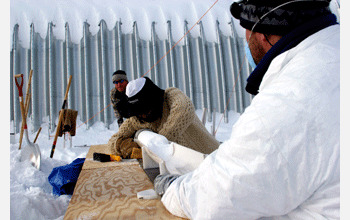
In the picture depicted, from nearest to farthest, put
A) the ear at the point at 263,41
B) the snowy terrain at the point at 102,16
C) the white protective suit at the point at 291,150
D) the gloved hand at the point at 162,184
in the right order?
the white protective suit at the point at 291,150 → the ear at the point at 263,41 → the gloved hand at the point at 162,184 → the snowy terrain at the point at 102,16

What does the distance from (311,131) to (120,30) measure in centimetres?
596

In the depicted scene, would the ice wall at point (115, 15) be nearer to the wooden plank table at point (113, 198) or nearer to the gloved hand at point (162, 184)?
the wooden plank table at point (113, 198)

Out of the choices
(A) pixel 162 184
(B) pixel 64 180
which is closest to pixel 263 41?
(A) pixel 162 184

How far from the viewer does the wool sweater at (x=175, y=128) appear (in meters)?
1.89

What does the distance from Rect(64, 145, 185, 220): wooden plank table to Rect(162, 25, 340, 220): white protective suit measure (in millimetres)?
346

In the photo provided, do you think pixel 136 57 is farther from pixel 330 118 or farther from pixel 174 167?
pixel 330 118

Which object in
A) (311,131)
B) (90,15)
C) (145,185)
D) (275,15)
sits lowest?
(145,185)

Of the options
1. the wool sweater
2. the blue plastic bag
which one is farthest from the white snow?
the blue plastic bag

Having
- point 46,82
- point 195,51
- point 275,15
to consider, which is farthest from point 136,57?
point 275,15

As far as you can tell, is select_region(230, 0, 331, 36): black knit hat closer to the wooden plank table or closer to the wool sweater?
the wooden plank table

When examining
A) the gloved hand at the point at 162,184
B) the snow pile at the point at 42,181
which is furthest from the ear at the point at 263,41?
the snow pile at the point at 42,181

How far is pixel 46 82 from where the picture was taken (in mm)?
5297

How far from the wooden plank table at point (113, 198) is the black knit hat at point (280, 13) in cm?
75

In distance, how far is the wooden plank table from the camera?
2.72 feet
